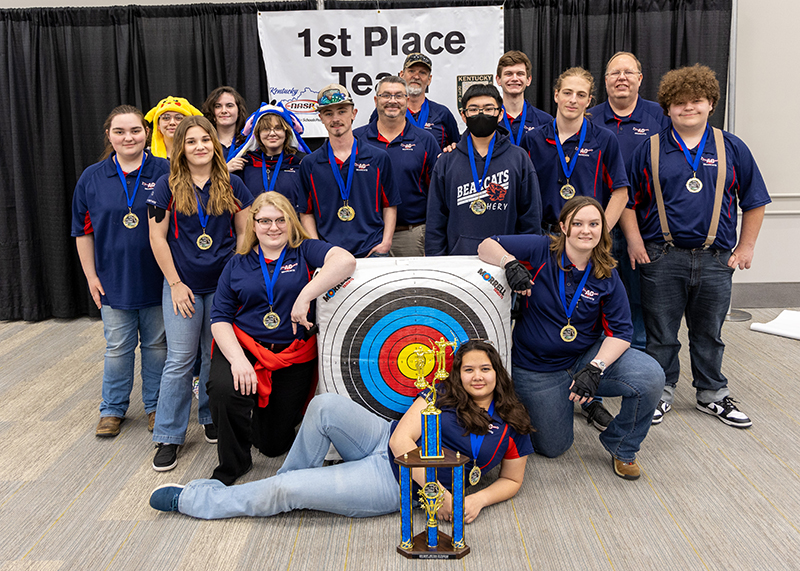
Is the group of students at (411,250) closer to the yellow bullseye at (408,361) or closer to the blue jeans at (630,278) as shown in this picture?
the blue jeans at (630,278)

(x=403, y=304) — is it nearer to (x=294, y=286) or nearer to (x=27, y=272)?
(x=294, y=286)

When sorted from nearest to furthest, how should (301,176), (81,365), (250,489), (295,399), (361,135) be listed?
(250,489) → (295,399) → (301,176) → (361,135) → (81,365)

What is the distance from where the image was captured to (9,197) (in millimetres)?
4926

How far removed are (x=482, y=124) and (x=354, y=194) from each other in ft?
2.15

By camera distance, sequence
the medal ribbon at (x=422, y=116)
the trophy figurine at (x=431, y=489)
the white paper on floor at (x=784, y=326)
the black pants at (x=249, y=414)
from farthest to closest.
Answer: the white paper on floor at (x=784, y=326) < the medal ribbon at (x=422, y=116) < the black pants at (x=249, y=414) < the trophy figurine at (x=431, y=489)

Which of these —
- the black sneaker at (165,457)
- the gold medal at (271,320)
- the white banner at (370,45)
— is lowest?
the black sneaker at (165,457)

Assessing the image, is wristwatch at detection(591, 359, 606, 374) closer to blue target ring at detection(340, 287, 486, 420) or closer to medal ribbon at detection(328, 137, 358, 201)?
blue target ring at detection(340, 287, 486, 420)

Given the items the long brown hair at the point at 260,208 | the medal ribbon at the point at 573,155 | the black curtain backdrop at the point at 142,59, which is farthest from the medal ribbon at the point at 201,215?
the black curtain backdrop at the point at 142,59

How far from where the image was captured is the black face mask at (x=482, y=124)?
2.87 m

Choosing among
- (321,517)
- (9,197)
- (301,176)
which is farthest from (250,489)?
(9,197)

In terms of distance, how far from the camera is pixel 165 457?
2.79 metres

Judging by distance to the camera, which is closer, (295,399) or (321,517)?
(321,517)

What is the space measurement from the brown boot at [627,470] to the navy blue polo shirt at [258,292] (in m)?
1.33

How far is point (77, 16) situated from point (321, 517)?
400 cm
